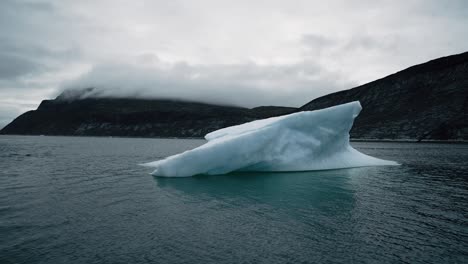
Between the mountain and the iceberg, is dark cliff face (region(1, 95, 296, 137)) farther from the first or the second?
the iceberg

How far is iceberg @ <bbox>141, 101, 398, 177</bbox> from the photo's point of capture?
21531 millimetres

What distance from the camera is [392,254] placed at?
28.3 ft

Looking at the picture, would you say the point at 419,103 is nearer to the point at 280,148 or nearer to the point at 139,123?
the point at 280,148

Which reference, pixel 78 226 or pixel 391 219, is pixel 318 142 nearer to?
pixel 391 219

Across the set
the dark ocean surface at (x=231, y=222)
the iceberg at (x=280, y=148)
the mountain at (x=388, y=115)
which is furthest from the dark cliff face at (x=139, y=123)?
the dark ocean surface at (x=231, y=222)

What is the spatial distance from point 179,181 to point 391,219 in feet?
40.6

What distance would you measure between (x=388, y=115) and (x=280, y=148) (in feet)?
306

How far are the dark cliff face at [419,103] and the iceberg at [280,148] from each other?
241 ft

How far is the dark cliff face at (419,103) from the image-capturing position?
87.2 metres

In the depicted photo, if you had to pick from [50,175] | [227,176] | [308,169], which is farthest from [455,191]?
[50,175]

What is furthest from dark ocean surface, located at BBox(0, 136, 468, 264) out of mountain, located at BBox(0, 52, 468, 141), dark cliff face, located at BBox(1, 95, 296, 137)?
dark cliff face, located at BBox(1, 95, 296, 137)

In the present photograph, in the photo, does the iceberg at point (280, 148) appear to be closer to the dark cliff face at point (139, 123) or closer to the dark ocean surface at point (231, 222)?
the dark ocean surface at point (231, 222)

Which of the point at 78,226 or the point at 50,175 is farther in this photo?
the point at 50,175

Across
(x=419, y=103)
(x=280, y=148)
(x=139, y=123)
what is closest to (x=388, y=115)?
(x=419, y=103)
